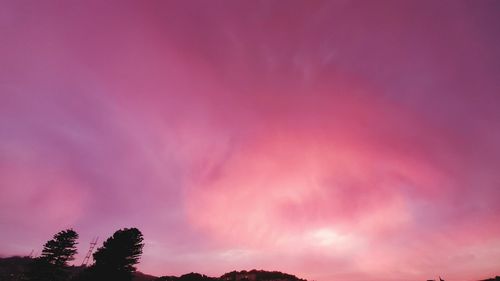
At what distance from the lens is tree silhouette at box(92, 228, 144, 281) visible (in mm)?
42109

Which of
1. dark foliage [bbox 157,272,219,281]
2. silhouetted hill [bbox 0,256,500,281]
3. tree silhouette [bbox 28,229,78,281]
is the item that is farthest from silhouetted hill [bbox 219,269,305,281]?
tree silhouette [bbox 28,229,78,281]

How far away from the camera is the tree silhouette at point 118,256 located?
42.1 metres

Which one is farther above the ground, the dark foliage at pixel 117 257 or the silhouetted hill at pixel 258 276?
the silhouetted hill at pixel 258 276

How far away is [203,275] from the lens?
84188 millimetres

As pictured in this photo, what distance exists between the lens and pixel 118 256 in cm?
4381

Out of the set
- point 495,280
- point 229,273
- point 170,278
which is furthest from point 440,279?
point 170,278

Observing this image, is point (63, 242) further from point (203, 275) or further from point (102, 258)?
point (203, 275)

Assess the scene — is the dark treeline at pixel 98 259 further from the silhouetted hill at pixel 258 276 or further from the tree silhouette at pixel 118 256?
the silhouetted hill at pixel 258 276

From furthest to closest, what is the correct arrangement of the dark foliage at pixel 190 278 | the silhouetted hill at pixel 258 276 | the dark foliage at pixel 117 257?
the silhouetted hill at pixel 258 276 → the dark foliage at pixel 190 278 → the dark foliage at pixel 117 257

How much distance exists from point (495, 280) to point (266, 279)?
59068 millimetres

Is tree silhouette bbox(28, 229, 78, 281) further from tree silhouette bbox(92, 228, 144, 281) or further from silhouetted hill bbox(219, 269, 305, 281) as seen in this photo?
silhouetted hill bbox(219, 269, 305, 281)

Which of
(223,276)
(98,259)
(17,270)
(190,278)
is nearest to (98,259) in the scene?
(98,259)

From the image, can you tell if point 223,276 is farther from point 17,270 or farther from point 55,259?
point 17,270

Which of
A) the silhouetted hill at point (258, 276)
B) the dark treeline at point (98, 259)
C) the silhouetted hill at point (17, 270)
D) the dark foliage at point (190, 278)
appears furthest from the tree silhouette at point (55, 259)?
the silhouetted hill at point (17, 270)
